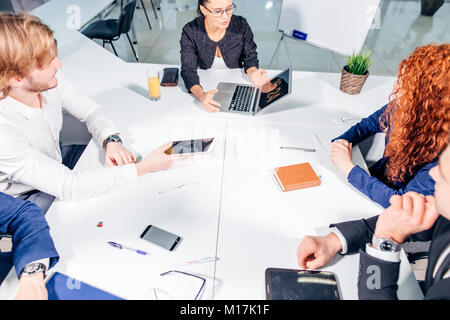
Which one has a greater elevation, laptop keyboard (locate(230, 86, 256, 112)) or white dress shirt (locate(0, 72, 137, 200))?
laptop keyboard (locate(230, 86, 256, 112))

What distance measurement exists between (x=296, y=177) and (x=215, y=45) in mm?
1223

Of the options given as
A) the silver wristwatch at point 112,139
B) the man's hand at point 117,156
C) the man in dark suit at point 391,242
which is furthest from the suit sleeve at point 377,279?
the silver wristwatch at point 112,139

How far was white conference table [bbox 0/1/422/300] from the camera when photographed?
98 cm

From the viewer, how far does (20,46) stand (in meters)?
1.09

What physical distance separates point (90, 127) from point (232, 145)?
74 centimetres

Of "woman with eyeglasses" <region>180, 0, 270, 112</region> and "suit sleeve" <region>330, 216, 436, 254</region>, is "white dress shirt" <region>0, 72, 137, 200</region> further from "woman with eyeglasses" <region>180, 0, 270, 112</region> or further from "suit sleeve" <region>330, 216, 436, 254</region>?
"suit sleeve" <region>330, 216, 436, 254</region>

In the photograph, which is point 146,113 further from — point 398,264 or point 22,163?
point 398,264

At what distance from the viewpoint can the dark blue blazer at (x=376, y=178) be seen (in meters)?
1.14

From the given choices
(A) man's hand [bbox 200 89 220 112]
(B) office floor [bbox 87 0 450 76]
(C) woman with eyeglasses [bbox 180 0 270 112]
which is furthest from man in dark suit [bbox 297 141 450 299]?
(B) office floor [bbox 87 0 450 76]

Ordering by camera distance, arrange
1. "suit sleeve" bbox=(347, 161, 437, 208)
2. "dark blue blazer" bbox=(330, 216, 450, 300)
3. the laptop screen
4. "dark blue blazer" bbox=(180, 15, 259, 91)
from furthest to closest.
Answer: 1. "dark blue blazer" bbox=(180, 15, 259, 91)
2. the laptop screen
3. "suit sleeve" bbox=(347, 161, 437, 208)
4. "dark blue blazer" bbox=(330, 216, 450, 300)

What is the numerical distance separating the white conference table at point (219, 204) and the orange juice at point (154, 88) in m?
0.04

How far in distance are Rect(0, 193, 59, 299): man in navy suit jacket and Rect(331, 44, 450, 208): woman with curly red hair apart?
45.8 inches

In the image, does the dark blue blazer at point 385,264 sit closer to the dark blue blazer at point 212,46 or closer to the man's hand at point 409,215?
the man's hand at point 409,215

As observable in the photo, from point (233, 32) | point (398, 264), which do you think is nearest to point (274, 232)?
point (398, 264)
